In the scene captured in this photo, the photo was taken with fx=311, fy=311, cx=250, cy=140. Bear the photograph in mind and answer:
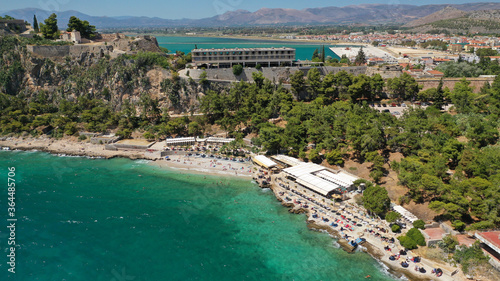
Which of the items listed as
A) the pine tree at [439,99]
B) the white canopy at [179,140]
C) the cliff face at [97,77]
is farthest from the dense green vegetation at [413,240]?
the cliff face at [97,77]

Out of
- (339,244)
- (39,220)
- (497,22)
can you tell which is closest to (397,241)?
(339,244)

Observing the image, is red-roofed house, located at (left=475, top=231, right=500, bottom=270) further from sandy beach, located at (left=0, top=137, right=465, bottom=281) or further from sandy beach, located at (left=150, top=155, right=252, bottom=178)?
sandy beach, located at (left=150, top=155, right=252, bottom=178)

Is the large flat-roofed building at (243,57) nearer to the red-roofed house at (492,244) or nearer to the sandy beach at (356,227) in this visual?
the sandy beach at (356,227)

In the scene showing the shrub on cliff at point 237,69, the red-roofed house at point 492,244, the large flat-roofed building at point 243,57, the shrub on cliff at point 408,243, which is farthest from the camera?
the large flat-roofed building at point 243,57

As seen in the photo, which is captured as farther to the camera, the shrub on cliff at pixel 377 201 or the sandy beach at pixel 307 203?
the shrub on cliff at pixel 377 201

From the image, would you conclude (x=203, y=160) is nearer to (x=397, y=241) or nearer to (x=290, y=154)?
(x=290, y=154)

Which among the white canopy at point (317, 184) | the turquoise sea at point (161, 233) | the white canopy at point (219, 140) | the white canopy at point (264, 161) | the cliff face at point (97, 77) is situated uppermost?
the cliff face at point (97, 77)

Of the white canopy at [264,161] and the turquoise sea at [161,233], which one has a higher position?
the white canopy at [264,161]

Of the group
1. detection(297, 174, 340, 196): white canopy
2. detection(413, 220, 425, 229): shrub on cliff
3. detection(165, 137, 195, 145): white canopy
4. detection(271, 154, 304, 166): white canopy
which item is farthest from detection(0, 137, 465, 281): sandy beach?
detection(165, 137, 195, 145): white canopy
